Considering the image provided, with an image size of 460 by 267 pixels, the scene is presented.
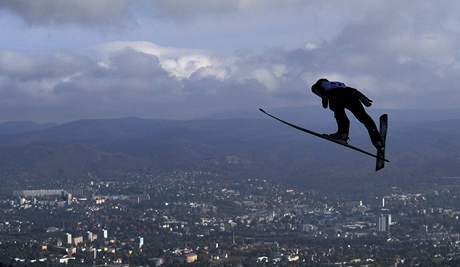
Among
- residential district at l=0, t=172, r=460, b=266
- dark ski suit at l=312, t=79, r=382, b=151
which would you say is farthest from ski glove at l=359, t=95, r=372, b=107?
residential district at l=0, t=172, r=460, b=266

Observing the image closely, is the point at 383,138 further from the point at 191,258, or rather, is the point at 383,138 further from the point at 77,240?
the point at 77,240

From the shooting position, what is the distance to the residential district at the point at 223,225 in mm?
71812

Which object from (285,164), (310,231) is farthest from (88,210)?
(285,164)

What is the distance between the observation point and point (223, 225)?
105 metres

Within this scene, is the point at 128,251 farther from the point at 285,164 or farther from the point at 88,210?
the point at 285,164

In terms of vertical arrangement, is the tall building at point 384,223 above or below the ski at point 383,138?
below

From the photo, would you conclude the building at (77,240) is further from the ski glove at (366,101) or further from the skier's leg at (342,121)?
the ski glove at (366,101)

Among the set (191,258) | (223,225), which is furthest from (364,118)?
(223,225)

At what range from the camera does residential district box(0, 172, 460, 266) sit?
71.8 metres

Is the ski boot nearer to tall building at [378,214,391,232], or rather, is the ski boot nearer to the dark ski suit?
the dark ski suit

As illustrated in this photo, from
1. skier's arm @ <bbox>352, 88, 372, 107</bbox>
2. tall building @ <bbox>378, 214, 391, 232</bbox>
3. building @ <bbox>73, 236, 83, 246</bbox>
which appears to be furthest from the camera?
tall building @ <bbox>378, 214, 391, 232</bbox>

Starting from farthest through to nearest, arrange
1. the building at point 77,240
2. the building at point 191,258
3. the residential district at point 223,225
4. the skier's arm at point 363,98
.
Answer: the building at point 77,240
the residential district at point 223,225
the building at point 191,258
the skier's arm at point 363,98

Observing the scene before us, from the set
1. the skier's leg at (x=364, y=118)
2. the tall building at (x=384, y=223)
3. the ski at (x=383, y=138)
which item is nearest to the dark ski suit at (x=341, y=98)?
the skier's leg at (x=364, y=118)

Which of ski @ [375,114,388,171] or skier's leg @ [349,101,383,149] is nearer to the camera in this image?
skier's leg @ [349,101,383,149]
